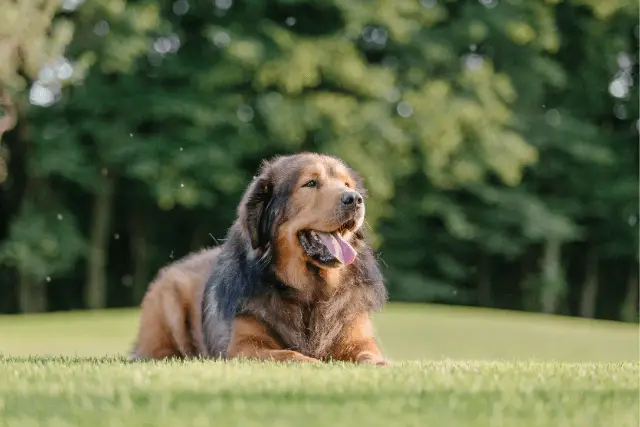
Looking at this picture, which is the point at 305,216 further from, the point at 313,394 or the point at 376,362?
the point at 313,394

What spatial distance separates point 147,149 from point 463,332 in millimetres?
10296

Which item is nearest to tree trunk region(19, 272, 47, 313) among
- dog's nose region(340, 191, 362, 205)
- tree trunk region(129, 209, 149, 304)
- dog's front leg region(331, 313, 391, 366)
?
tree trunk region(129, 209, 149, 304)

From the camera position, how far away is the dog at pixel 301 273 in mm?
6906

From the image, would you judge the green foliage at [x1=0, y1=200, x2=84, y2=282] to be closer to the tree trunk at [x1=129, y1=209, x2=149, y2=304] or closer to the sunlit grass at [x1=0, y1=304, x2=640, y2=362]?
the tree trunk at [x1=129, y1=209, x2=149, y2=304]

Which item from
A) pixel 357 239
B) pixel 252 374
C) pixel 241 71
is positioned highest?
pixel 241 71

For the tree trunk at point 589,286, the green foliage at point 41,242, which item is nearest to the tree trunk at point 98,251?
the green foliage at point 41,242

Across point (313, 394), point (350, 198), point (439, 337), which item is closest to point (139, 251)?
point (439, 337)

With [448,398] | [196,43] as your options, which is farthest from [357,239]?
[196,43]

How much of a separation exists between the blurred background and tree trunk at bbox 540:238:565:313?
0.21 feet

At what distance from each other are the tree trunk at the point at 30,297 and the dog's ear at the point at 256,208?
18.4 metres

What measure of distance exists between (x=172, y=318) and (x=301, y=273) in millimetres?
1649

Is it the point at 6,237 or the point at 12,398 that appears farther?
the point at 6,237

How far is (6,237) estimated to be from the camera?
78.8 ft

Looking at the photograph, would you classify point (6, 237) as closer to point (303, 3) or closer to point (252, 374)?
point (303, 3)
